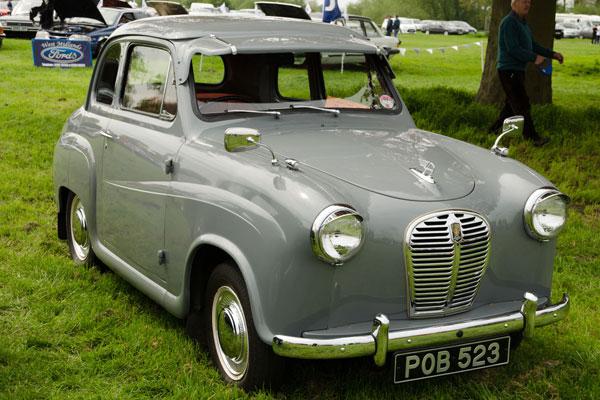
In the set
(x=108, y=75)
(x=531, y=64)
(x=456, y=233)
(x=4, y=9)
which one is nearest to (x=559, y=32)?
(x=4, y=9)

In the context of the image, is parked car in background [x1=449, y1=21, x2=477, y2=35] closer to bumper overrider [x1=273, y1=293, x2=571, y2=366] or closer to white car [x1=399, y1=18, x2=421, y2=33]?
white car [x1=399, y1=18, x2=421, y2=33]

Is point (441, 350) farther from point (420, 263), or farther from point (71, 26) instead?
point (71, 26)

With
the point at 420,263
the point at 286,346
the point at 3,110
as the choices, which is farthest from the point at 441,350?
the point at 3,110

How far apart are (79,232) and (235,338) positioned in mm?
2358

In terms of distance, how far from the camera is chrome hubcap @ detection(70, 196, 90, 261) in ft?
18.3

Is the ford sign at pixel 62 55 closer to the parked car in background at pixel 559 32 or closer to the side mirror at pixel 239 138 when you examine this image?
the side mirror at pixel 239 138

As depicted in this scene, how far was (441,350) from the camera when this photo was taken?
354 cm

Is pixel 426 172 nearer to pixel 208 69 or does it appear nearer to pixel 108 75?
pixel 208 69

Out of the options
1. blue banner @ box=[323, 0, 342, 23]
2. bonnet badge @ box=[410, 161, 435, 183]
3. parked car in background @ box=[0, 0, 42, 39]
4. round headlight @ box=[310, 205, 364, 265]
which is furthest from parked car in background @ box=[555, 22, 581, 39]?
round headlight @ box=[310, 205, 364, 265]

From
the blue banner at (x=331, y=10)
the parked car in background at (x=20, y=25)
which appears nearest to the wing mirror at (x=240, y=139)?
the blue banner at (x=331, y=10)

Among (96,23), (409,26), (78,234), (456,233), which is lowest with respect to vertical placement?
(78,234)

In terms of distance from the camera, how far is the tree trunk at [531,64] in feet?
35.6

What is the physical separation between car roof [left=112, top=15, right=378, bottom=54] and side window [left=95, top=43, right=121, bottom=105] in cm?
15

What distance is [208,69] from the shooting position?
4750 millimetres
